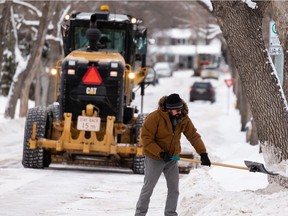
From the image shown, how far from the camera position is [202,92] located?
197 ft

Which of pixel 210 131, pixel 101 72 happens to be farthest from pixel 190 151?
pixel 210 131

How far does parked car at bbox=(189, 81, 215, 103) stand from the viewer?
6019 centimetres

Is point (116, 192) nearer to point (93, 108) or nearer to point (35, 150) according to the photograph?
point (93, 108)

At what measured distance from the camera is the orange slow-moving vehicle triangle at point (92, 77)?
17562 millimetres

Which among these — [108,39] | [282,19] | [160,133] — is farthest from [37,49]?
[160,133]

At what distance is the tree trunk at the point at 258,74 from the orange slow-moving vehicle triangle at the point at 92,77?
18.3 ft

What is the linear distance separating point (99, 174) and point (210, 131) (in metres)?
17.6

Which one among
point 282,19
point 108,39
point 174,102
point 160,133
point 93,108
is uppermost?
point 282,19

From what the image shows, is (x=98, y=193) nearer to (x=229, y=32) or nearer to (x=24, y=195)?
(x=24, y=195)

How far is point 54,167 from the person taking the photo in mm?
18766

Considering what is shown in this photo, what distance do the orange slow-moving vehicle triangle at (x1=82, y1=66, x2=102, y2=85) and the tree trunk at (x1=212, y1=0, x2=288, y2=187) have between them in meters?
5.58

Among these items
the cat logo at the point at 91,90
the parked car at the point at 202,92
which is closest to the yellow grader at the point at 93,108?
the cat logo at the point at 91,90

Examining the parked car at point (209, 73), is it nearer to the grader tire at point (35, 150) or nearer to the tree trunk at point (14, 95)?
the tree trunk at point (14, 95)

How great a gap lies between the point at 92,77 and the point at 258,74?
612 cm
